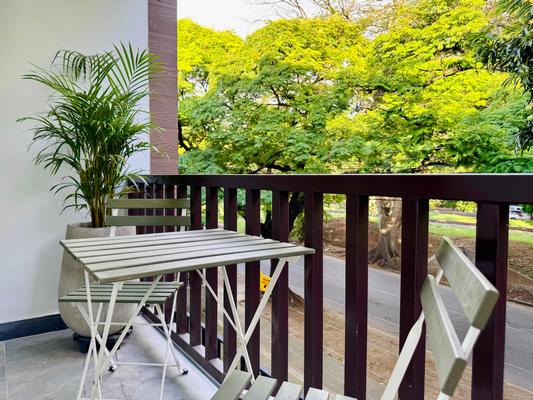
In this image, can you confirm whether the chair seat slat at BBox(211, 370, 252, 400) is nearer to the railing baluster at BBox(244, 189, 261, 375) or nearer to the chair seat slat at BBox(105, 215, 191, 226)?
the railing baluster at BBox(244, 189, 261, 375)

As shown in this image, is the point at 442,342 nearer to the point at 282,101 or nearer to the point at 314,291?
the point at 314,291

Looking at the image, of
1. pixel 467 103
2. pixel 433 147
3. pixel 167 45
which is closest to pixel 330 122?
pixel 433 147

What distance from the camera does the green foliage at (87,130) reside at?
8.41 feet

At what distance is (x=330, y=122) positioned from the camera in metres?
8.80

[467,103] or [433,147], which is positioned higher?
[467,103]

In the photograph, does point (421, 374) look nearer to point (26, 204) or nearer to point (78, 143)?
point (78, 143)

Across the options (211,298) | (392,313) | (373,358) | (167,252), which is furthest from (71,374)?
(392,313)

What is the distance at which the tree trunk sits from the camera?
8711 millimetres

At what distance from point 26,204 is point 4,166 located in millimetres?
291

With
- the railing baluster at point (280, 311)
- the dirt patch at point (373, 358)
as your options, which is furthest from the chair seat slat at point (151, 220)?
the dirt patch at point (373, 358)

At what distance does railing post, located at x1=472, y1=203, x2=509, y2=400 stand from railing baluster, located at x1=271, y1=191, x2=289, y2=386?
820 millimetres

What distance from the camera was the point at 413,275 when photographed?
1.13 meters

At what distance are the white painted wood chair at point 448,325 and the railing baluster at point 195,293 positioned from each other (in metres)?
1.23

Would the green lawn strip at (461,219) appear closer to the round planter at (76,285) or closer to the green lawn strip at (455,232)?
the green lawn strip at (455,232)
